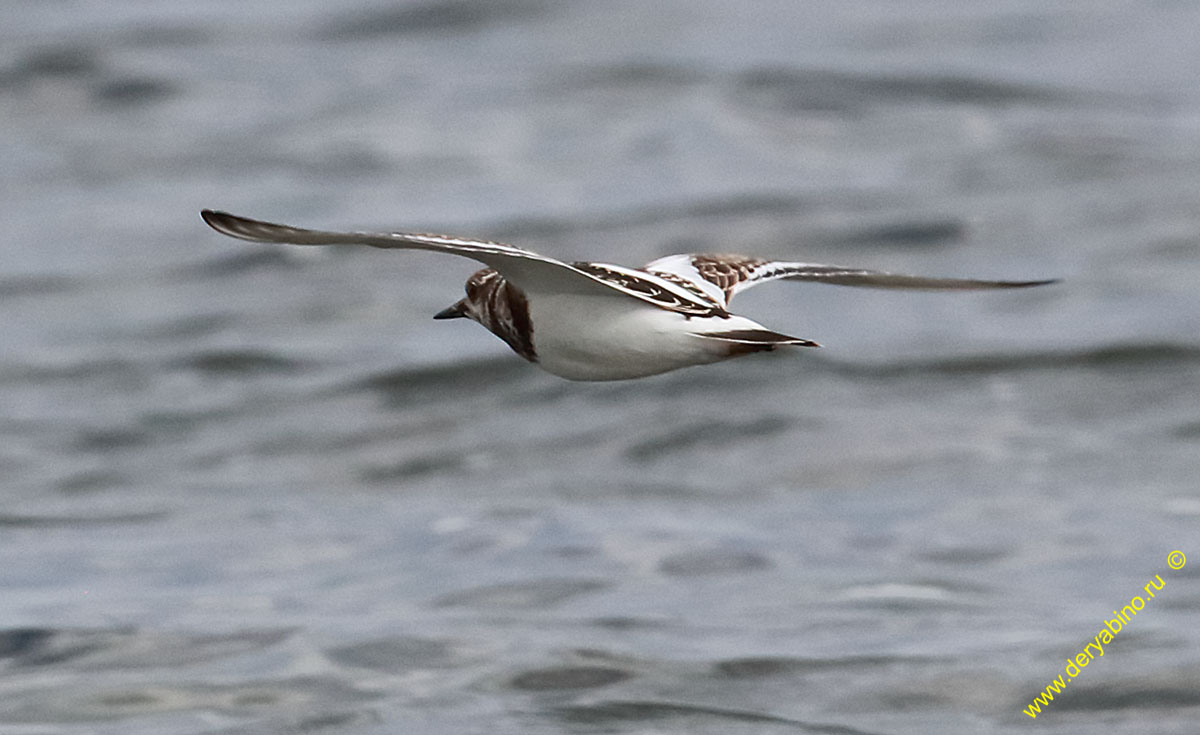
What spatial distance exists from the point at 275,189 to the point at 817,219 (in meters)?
A: 7.00

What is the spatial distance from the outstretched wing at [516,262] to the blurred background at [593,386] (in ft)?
19.5

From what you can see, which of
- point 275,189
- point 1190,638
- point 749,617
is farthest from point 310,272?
point 1190,638

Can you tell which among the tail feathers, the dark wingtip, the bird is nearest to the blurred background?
the bird

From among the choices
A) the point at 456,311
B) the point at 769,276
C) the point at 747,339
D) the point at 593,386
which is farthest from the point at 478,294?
the point at 593,386

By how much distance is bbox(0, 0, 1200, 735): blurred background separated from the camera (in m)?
13.0

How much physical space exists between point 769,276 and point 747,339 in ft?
3.91

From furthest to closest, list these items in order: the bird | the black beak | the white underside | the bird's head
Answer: the black beak → the bird's head → the white underside → the bird

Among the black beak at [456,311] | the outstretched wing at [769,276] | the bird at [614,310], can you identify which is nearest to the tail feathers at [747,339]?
the bird at [614,310]

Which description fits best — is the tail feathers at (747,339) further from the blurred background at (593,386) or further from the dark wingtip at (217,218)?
the blurred background at (593,386)

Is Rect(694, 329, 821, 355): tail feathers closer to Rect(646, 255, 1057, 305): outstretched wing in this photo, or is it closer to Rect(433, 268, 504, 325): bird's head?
Rect(646, 255, 1057, 305): outstretched wing

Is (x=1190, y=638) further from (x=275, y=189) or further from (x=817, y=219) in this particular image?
(x=275, y=189)

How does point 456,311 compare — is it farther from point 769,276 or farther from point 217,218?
point 217,218

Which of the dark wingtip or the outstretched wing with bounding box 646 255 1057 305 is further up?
the dark wingtip

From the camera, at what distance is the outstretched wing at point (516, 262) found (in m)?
5.52
